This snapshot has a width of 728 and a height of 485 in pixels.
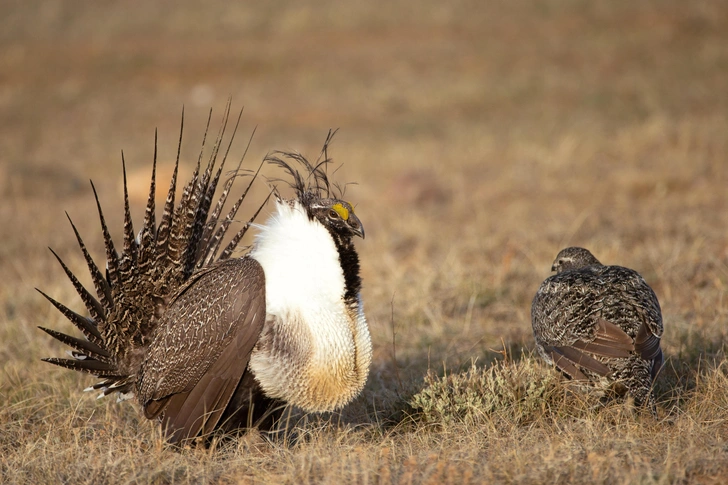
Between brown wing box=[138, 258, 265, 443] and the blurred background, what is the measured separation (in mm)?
958

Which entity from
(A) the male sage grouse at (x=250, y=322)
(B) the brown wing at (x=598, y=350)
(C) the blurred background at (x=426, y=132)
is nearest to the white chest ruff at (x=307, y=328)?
(A) the male sage grouse at (x=250, y=322)

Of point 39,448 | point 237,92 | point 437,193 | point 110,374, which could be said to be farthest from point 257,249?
point 237,92

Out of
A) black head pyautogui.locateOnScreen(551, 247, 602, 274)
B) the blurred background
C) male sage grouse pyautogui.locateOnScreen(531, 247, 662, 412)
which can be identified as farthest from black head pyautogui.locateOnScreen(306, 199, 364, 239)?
black head pyautogui.locateOnScreen(551, 247, 602, 274)

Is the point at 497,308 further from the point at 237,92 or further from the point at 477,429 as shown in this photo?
the point at 237,92

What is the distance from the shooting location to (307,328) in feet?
9.29

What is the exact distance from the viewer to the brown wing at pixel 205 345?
9.36 feet

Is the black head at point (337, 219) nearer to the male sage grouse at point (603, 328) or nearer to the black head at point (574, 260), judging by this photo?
the male sage grouse at point (603, 328)

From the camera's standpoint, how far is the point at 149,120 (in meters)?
16.1

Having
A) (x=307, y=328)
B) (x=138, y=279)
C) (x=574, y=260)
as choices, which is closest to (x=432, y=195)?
(x=574, y=260)

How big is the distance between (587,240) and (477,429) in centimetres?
348

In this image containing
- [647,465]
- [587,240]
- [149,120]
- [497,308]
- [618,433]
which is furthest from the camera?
[149,120]

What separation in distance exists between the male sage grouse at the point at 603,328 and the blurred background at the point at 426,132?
0.68 m

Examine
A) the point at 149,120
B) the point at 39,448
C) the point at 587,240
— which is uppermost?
the point at 149,120

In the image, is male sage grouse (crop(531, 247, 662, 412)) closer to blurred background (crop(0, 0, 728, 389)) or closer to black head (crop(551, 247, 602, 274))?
black head (crop(551, 247, 602, 274))
